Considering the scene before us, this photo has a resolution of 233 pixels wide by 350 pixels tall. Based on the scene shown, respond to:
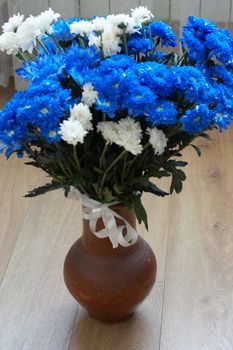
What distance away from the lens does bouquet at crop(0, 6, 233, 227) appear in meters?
1.24

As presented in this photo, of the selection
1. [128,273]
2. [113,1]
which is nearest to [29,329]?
[128,273]

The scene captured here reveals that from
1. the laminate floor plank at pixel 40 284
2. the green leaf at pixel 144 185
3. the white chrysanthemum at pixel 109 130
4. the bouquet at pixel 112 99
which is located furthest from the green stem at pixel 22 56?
the laminate floor plank at pixel 40 284

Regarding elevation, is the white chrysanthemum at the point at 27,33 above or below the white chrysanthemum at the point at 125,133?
above

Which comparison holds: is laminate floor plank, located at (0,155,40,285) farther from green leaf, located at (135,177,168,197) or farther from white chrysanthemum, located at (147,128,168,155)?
white chrysanthemum, located at (147,128,168,155)

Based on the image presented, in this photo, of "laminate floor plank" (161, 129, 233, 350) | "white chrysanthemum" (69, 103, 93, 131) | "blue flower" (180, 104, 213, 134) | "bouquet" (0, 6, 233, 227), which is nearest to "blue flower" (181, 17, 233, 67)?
"bouquet" (0, 6, 233, 227)

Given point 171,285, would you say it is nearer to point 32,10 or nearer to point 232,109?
point 232,109

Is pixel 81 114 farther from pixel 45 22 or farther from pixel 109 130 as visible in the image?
pixel 45 22

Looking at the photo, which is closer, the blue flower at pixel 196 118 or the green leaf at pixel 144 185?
the blue flower at pixel 196 118

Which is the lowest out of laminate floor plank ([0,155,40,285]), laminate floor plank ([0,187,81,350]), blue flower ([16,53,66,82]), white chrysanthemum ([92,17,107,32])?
laminate floor plank ([0,155,40,285])

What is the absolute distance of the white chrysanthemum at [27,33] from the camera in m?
1.34

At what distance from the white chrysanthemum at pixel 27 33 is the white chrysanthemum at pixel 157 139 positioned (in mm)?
282

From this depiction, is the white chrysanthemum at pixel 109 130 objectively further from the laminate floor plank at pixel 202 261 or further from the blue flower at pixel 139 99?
the laminate floor plank at pixel 202 261

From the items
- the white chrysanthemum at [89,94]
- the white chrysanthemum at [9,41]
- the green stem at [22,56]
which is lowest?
the white chrysanthemum at [89,94]

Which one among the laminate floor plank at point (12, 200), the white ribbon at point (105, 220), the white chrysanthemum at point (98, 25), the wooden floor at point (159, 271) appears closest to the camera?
the white chrysanthemum at point (98, 25)
